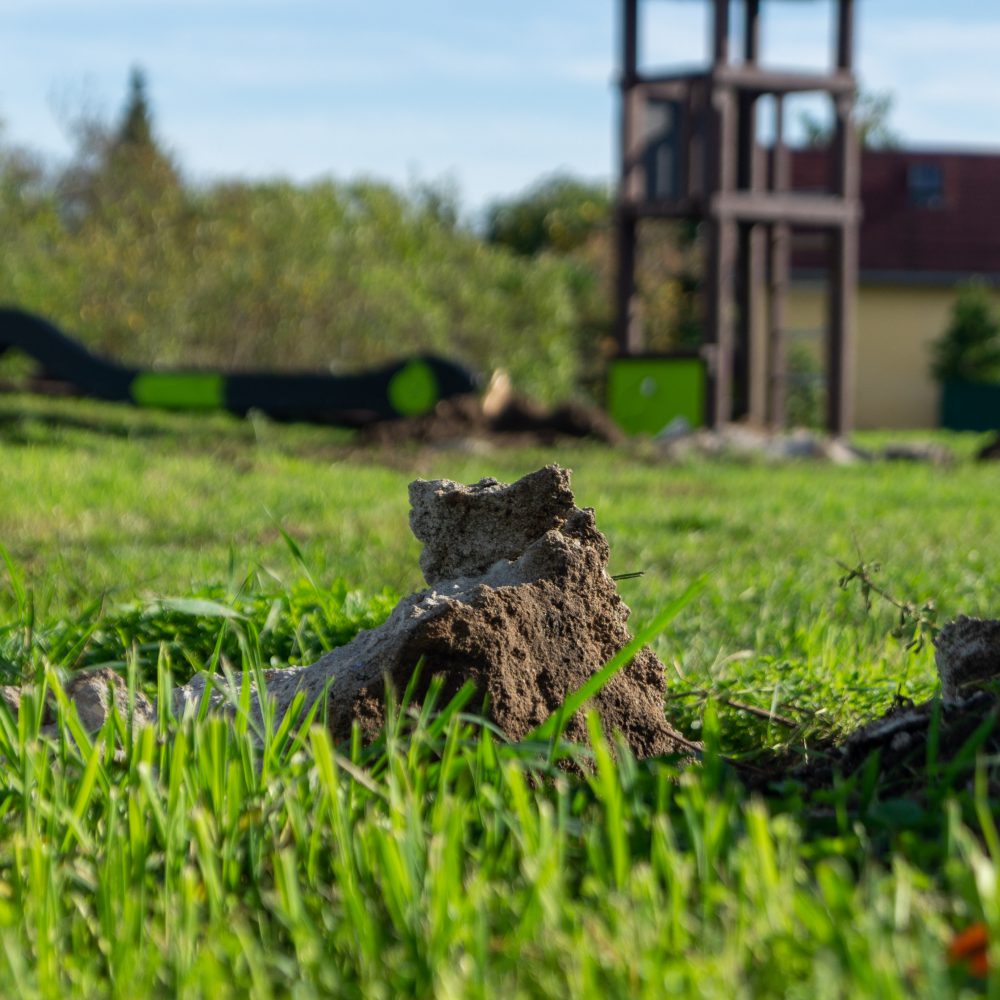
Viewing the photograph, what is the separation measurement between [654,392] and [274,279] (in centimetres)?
603

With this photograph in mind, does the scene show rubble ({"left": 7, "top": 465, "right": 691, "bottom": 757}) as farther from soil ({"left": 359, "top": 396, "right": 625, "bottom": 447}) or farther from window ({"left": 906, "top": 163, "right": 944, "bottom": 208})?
window ({"left": 906, "top": 163, "right": 944, "bottom": 208})

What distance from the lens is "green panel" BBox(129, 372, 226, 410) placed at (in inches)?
436

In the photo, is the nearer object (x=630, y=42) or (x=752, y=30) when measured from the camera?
(x=630, y=42)

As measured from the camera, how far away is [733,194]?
14.6 meters

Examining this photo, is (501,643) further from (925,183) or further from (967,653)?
(925,183)

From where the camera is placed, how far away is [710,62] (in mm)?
14297

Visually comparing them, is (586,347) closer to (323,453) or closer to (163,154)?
(163,154)

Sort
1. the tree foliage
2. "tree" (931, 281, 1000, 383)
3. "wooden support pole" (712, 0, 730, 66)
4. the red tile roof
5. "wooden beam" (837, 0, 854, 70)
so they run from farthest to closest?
the red tile roof
"tree" (931, 281, 1000, 383)
the tree foliage
"wooden beam" (837, 0, 854, 70)
"wooden support pole" (712, 0, 730, 66)

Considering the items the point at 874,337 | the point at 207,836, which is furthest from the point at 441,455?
the point at 874,337

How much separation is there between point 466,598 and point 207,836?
2.44ft

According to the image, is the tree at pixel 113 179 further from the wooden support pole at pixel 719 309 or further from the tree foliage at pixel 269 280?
the wooden support pole at pixel 719 309

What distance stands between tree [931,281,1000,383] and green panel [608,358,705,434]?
1360 centimetres

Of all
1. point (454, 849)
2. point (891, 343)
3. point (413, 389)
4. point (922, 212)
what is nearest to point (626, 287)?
point (413, 389)

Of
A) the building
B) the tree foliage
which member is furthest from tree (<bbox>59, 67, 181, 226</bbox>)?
the building
